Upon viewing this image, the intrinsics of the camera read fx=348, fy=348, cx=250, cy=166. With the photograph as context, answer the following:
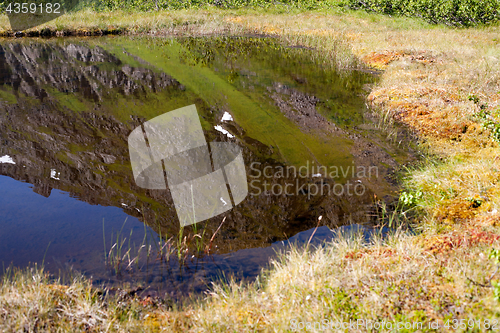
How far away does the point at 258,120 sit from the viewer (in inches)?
399

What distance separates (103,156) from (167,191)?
103 inches

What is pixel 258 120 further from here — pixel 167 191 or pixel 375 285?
pixel 375 285

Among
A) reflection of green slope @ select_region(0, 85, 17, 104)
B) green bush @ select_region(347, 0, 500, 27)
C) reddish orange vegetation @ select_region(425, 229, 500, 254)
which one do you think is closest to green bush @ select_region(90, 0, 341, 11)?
green bush @ select_region(347, 0, 500, 27)

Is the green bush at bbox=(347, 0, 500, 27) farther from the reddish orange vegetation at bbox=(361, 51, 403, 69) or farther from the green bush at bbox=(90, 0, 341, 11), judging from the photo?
the reddish orange vegetation at bbox=(361, 51, 403, 69)

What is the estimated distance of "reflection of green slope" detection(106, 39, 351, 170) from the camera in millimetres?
7941

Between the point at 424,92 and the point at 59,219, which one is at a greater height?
the point at 424,92

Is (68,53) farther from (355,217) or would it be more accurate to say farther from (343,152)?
(355,217)

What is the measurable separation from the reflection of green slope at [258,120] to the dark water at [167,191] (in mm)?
49

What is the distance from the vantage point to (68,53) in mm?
19438

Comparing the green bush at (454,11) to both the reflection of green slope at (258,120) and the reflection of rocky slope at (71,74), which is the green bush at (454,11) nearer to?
the reflection of green slope at (258,120)

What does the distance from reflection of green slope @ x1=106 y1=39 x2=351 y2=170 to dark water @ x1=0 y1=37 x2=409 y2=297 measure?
5 cm

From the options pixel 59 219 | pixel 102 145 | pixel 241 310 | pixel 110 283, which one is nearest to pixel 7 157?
pixel 102 145

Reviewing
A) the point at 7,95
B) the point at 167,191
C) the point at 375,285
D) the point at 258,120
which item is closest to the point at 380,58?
the point at 258,120

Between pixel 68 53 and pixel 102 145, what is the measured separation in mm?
13853
